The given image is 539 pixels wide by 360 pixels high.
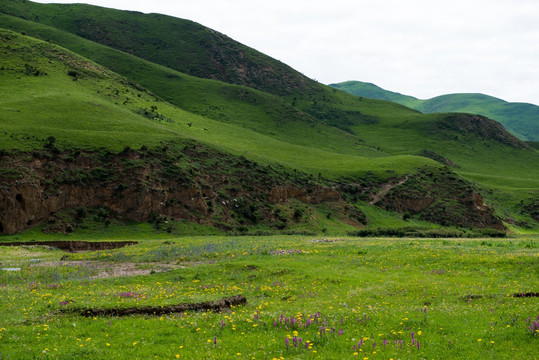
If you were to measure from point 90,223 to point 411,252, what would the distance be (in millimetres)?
47267

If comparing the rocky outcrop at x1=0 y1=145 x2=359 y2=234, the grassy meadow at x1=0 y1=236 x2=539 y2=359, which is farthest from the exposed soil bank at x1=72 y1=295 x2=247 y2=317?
the rocky outcrop at x1=0 y1=145 x2=359 y2=234

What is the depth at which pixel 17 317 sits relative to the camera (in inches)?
626

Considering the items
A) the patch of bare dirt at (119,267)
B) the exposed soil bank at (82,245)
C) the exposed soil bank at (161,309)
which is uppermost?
the exposed soil bank at (161,309)

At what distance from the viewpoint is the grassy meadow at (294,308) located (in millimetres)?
12102

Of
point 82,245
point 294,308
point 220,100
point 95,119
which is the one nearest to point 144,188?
point 82,245

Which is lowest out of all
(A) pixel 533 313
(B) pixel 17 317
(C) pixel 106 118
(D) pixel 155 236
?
(D) pixel 155 236

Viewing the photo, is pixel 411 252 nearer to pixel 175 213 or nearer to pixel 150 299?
pixel 150 299

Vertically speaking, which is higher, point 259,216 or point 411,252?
point 411,252

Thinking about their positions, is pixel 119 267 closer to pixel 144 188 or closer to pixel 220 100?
pixel 144 188

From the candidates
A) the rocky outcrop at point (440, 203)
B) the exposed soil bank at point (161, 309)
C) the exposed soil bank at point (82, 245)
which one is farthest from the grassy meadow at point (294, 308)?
the rocky outcrop at point (440, 203)

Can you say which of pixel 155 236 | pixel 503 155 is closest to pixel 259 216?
pixel 155 236

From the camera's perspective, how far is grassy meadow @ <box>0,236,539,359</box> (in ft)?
39.7

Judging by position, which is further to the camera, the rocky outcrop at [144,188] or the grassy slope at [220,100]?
the grassy slope at [220,100]

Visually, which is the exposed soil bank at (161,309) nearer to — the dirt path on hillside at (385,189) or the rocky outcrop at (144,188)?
the rocky outcrop at (144,188)
